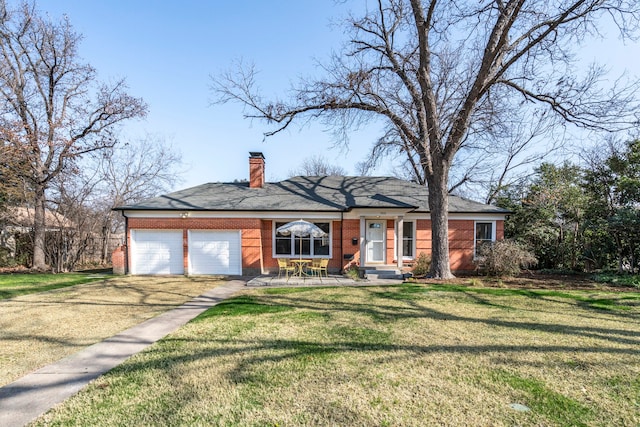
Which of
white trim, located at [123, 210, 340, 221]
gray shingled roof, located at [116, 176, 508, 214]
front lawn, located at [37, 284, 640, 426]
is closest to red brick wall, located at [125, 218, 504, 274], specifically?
white trim, located at [123, 210, 340, 221]

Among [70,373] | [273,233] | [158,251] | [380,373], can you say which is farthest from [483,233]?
[158,251]

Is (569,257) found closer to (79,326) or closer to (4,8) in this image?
(79,326)

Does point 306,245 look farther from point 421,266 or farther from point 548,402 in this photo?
point 548,402

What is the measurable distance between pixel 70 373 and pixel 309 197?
1185 cm

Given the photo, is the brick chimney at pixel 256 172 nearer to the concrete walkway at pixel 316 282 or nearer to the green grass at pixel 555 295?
the concrete walkway at pixel 316 282

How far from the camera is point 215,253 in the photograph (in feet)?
45.0

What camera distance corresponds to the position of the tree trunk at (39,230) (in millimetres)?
14891

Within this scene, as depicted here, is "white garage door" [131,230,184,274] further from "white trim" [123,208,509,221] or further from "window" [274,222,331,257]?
"window" [274,222,331,257]

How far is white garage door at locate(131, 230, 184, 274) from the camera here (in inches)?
536

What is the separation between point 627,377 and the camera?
3.64 meters

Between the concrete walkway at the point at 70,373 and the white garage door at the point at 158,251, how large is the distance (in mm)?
7861

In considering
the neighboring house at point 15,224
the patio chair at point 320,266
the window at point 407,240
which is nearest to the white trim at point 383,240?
the window at point 407,240

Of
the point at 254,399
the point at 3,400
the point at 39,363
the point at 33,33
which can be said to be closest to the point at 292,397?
the point at 254,399

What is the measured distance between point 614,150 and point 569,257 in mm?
5339
